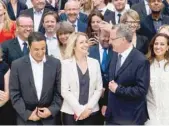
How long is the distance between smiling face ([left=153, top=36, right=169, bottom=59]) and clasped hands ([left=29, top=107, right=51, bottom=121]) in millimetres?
1490

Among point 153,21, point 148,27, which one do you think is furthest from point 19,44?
point 153,21

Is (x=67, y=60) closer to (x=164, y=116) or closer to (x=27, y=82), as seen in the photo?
(x=27, y=82)

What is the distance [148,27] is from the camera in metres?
6.60

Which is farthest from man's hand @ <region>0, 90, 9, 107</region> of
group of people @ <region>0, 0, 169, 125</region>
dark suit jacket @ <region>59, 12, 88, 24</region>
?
dark suit jacket @ <region>59, 12, 88, 24</region>

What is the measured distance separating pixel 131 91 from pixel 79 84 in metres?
0.67

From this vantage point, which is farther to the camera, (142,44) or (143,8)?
(143,8)

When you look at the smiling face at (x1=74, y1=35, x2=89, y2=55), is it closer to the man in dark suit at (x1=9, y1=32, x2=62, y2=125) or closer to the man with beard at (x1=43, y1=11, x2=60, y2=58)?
the man in dark suit at (x1=9, y1=32, x2=62, y2=125)

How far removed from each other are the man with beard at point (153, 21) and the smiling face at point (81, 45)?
1699 millimetres

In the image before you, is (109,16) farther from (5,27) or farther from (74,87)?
(74,87)

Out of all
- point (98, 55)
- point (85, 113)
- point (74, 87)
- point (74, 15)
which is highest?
point (74, 15)

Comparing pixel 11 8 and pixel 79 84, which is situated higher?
pixel 11 8

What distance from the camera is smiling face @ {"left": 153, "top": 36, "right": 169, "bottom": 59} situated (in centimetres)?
517

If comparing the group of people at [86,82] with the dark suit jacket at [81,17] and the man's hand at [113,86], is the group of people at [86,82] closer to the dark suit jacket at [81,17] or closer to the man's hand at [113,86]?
the man's hand at [113,86]

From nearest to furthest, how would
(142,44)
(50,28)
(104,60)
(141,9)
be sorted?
(104,60)
(142,44)
(50,28)
(141,9)
